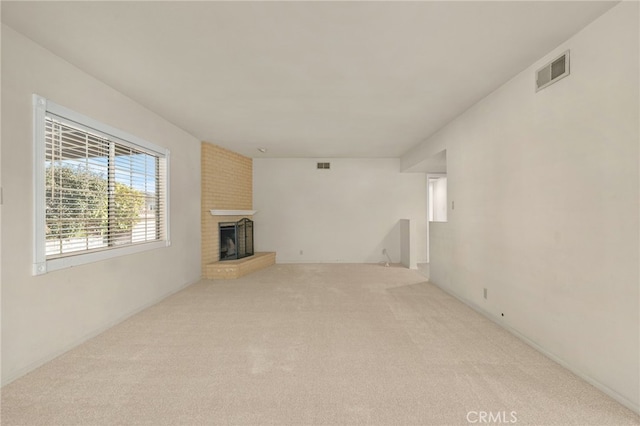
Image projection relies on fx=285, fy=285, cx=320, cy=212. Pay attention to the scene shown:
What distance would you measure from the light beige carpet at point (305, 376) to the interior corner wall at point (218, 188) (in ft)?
7.16

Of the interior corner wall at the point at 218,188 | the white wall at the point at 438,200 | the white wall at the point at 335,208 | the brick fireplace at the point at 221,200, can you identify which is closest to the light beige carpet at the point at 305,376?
the brick fireplace at the point at 221,200

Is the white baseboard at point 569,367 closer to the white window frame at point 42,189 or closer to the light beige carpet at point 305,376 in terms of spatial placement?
the light beige carpet at point 305,376

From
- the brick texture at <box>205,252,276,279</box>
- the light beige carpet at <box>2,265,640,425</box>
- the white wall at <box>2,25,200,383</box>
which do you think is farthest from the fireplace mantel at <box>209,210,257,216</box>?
the light beige carpet at <box>2,265,640,425</box>

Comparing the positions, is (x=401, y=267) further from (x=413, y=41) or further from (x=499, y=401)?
(x=413, y=41)

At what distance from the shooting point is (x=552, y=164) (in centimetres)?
239

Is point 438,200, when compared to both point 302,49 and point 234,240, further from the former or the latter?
point 302,49

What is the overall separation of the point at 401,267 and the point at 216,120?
195 inches

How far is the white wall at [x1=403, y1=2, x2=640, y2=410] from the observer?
181 centimetres

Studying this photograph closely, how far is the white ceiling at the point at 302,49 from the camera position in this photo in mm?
1886

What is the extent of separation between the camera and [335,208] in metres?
7.27

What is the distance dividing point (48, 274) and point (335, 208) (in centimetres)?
560
